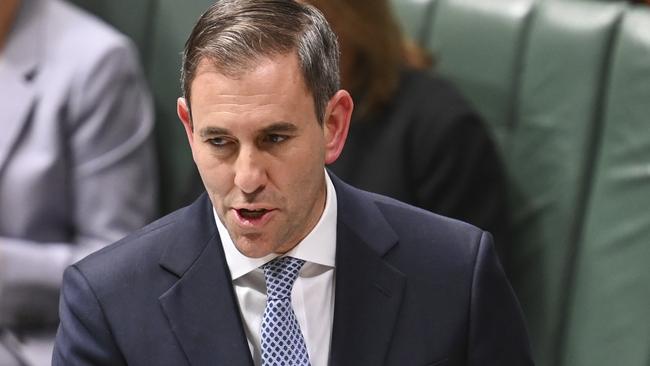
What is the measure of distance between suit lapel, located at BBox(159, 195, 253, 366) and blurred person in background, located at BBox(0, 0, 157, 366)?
719 millimetres

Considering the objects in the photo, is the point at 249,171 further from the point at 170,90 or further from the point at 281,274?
the point at 170,90

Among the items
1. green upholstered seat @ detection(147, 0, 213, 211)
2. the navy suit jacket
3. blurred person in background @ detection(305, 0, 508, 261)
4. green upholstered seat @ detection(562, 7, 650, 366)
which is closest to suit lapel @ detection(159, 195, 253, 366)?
the navy suit jacket

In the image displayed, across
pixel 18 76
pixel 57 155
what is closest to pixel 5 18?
pixel 18 76

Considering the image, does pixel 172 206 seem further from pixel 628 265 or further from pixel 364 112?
pixel 628 265

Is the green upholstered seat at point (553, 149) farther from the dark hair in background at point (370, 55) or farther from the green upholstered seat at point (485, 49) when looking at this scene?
the dark hair in background at point (370, 55)

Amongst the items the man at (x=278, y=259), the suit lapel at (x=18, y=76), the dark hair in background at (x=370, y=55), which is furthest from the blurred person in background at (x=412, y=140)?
the man at (x=278, y=259)

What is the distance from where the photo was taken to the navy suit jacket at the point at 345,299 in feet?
3.32

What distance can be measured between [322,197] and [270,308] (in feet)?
A: 0.35

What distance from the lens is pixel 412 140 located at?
5.78 feet

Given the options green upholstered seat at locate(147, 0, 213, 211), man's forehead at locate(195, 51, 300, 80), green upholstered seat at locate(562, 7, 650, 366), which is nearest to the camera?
man's forehead at locate(195, 51, 300, 80)

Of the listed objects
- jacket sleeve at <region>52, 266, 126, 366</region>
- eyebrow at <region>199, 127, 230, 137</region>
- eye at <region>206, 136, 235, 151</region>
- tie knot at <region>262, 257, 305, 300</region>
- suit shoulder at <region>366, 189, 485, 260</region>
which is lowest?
jacket sleeve at <region>52, 266, 126, 366</region>

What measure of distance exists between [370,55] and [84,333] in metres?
0.84

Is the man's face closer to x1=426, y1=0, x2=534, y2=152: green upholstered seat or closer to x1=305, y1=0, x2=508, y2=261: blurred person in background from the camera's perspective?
x1=305, y1=0, x2=508, y2=261: blurred person in background

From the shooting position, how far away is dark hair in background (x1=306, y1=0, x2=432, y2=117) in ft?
5.70
